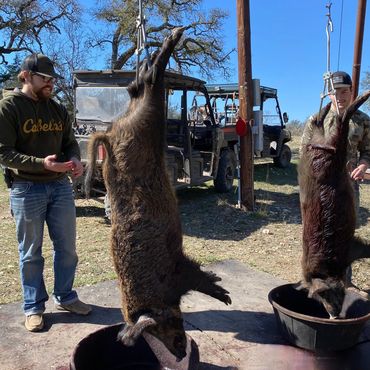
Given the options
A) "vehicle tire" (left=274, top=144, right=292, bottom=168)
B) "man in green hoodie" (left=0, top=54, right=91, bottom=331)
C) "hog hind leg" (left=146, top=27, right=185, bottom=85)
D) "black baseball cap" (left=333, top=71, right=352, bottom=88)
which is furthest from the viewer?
"vehicle tire" (left=274, top=144, right=292, bottom=168)

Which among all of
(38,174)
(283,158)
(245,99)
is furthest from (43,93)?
(283,158)

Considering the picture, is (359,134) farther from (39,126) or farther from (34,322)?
(34,322)

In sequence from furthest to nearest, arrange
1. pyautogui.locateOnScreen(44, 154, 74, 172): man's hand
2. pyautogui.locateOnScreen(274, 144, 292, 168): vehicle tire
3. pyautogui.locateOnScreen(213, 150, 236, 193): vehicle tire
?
pyautogui.locateOnScreen(274, 144, 292, 168): vehicle tire
pyautogui.locateOnScreen(213, 150, 236, 193): vehicle tire
pyautogui.locateOnScreen(44, 154, 74, 172): man's hand

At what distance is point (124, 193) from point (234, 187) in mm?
9165

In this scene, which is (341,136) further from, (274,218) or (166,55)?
(274,218)

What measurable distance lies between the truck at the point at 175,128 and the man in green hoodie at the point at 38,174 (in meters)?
3.38

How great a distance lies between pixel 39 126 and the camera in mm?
3637

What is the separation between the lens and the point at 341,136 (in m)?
2.90

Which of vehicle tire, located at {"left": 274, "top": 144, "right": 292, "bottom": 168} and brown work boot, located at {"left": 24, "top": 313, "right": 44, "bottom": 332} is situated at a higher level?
vehicle tire, located at {"left": 274, "top": 144, "right": 292, "bottom": 168}

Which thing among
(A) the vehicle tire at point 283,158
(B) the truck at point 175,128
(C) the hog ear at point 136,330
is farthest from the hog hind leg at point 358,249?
(A) the vehicle tire at point 283,158

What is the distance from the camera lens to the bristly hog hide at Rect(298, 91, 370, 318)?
9.75 ft

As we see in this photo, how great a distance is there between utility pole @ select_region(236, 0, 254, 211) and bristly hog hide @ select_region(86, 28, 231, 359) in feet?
19.8

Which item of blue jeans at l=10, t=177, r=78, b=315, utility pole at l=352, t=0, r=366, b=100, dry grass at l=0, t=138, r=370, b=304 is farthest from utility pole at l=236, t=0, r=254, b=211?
blue jeans at l=10, t=177, r=78, b=315

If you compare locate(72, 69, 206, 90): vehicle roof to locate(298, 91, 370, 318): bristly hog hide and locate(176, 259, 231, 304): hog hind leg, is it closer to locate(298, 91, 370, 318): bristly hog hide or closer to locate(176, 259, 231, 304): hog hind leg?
locate(298, 91, 370, 318): bristly hog hide
